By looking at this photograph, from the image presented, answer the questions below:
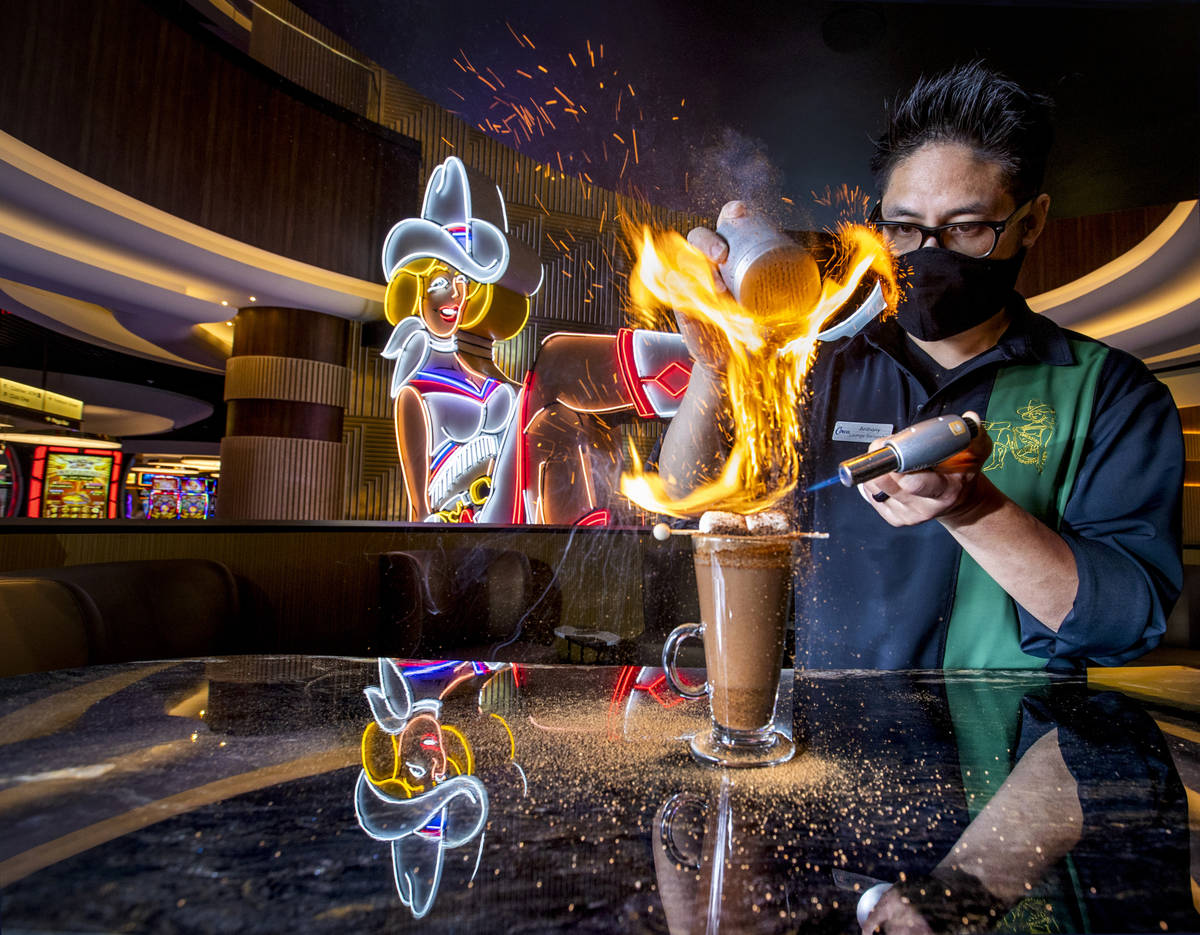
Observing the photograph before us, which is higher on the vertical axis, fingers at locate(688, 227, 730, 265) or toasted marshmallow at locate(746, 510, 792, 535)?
fingers at locate(688, 227, 730, 265)

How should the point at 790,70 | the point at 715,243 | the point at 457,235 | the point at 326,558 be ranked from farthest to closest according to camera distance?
the point at 457,235, the point at 326,558, the point at 790,70, the point at 715,243

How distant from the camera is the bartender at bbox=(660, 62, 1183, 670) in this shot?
1.23 m

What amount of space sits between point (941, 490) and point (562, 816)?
0.72 m

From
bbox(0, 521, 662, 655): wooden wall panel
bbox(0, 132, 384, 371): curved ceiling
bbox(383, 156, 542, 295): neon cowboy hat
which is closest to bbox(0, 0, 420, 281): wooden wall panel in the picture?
bbox(0, 132, 384, 371): curved ceiling

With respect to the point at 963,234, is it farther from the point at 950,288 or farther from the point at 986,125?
the point at 986,125

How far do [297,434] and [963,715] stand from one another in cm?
547

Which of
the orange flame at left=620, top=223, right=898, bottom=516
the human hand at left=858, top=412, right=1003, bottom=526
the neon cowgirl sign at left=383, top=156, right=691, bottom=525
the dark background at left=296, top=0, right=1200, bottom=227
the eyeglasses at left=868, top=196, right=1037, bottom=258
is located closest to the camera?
the human hand at left=858, top=412, right=1003, bottom=526

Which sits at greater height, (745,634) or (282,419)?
(282,419)

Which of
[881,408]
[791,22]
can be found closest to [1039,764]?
[881,408]

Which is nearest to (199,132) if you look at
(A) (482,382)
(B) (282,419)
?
(B) (282,419)

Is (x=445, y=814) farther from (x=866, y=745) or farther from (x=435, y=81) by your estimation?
(x=435, y=81)

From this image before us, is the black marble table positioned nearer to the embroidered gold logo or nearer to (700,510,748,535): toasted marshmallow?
(700,510,748,535): toasted marshmallow

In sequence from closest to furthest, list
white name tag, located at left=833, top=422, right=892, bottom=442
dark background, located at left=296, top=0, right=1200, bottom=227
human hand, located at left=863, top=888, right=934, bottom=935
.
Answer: human hand, located at left=863, top=888, right=934, bottom=935 → white name tag, located at left=833, top=422, right=892, bottom=442 → dark background, located at left=296, top=0, right=1200, bottom=227

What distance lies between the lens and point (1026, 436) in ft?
4.74
